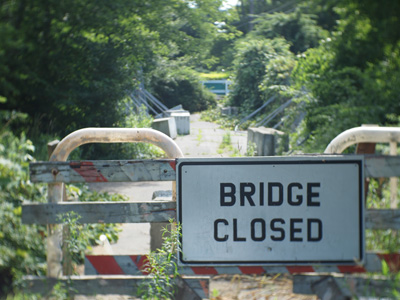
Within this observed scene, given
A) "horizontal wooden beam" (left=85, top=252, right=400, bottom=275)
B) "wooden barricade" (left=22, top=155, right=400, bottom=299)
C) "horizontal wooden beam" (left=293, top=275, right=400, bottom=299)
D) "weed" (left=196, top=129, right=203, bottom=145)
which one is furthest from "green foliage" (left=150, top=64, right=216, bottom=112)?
"horizontal wooden beam" (left=293, top=275, right=400, bottom=299)

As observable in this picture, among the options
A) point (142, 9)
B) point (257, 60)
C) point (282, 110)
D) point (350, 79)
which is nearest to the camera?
point (350, 79)

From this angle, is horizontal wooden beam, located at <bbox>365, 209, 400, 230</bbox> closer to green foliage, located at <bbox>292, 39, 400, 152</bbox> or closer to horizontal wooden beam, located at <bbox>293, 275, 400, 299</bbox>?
horizontal wooden beam, located at <bbox>293, 275, 400, 299</bbox>

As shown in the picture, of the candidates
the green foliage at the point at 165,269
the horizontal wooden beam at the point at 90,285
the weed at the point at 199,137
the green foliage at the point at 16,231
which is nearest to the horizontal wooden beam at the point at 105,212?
the green foliage at the point at 165,269

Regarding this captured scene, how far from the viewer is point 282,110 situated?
16828 mm

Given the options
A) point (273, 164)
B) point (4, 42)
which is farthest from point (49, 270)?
point (4, 42)

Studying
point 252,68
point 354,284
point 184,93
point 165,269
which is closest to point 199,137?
point 252,68

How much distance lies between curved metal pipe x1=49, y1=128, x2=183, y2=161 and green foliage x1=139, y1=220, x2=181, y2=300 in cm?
46

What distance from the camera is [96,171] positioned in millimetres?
2928

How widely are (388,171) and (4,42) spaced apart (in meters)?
6.38

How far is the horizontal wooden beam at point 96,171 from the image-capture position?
291 cm

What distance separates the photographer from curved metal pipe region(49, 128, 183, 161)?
3.04 metres

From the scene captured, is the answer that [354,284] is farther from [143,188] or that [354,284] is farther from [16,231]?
[143,188]

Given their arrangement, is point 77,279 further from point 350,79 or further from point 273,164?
point 350,79

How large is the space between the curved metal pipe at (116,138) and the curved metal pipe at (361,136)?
1.00m
